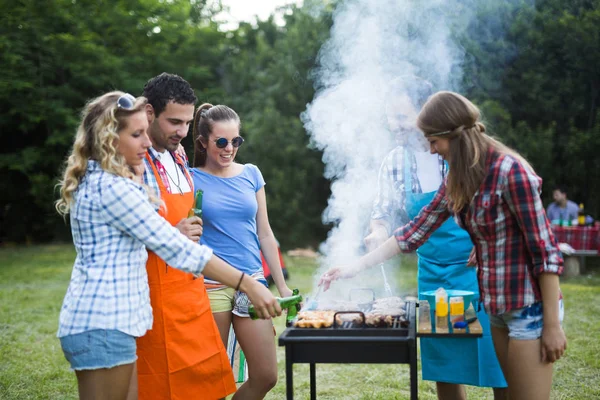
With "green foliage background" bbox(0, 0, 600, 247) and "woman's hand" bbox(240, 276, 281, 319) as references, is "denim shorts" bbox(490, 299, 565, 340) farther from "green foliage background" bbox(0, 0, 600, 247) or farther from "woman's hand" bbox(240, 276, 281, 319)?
"green foliage background" bbox(0, 0, 600, 247)

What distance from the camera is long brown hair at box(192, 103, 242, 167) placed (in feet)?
11.5

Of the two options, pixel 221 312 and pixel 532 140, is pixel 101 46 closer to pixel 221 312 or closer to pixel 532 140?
pixel 532 140

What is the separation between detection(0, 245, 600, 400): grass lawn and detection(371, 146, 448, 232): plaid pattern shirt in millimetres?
1777

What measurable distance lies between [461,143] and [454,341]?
4.42ft

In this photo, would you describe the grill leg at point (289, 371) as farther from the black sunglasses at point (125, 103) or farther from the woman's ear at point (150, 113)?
the woman's ear at point (150, 113)

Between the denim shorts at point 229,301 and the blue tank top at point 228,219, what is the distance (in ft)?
0.46

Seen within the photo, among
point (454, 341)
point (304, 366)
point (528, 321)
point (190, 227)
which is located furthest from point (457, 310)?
point (304, 366)

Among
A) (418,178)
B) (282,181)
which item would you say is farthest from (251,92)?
(418,178)

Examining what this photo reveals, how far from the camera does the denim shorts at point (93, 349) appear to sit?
94.4 inches

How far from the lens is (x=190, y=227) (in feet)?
9.67

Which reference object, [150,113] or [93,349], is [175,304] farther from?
[150,113]

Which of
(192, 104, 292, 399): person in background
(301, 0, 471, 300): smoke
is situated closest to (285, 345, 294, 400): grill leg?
(192, 104, 292, 399): person in background

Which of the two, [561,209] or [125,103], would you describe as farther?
[561,209]

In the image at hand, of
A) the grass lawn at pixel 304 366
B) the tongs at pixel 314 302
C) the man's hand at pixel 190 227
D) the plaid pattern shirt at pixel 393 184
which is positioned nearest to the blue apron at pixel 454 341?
the plaid pattern shirt at pixel 393 184
